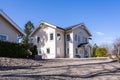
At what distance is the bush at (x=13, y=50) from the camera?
2283cm

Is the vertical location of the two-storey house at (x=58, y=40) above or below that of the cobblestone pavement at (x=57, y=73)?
above

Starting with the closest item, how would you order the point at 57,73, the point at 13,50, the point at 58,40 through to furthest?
the point at 57,73 → the point at 13,50 → the point at 58,40

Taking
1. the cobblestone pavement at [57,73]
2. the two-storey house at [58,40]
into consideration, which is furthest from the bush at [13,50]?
the two-storey house at [58,40]

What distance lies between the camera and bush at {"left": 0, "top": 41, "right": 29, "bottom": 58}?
74.9 ft

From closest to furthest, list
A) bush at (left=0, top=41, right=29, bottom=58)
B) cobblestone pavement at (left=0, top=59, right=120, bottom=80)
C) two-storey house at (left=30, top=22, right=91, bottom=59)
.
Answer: cobblestone pavement at (left=0, top=59, right=120, bottom=80) < bush at (left=0, top=41, right=29, bottom=58) < two-storey house at (left=30, top=22, right=91, bottom=59)

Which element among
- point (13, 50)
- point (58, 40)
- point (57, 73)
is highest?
point (58, 40)

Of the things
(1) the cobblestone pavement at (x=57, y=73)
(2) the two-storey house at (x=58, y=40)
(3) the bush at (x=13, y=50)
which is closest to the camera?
(1) the cobblestone pavement at (x=57, y=73)

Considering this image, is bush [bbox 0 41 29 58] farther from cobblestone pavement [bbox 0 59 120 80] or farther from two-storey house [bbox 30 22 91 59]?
two-storey house [bbox 30 22 91 59]

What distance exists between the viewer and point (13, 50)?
23891 millimetres

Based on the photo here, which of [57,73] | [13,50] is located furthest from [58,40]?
[57,73]

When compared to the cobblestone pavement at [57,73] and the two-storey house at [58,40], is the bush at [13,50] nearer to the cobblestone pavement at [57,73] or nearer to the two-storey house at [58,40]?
the cobblestone pavement at [57,73]

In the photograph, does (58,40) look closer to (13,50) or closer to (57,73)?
(13,50)

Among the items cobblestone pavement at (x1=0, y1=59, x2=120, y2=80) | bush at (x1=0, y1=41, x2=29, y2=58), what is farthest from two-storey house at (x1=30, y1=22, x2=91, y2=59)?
cobblestone pavement at (x1=0, y1=59, x2=120, y2=80)

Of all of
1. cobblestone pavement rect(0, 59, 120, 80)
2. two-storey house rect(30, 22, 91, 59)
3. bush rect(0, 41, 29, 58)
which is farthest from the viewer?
two-storey house rect(30, 22, 91, 59)
